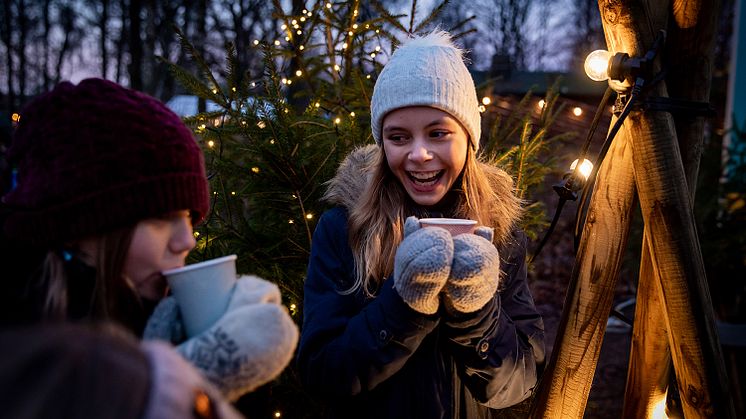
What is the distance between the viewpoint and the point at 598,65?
2.20 m

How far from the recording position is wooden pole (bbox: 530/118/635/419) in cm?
221

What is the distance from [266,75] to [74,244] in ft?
5.60

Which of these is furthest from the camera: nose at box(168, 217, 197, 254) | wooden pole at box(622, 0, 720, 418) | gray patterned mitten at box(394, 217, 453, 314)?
wooden pole at box(622, 0, 720, 418)

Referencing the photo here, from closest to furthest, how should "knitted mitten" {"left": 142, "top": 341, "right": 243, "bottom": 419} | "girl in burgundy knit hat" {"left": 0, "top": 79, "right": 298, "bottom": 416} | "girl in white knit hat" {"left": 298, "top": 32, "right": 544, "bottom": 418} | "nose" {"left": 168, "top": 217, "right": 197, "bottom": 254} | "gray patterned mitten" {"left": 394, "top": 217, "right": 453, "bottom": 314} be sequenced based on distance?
1. "knitted mitten" {"left": 142, "top": 341, "right": 243, "bottom": 419}
2. "girl in burgundy knit hat" {"left": 0, "top": 79, "right": 298, "bottom": 416}
3. "nose" {"left": 168, "top": 217, "right": 197, "bottom": 254}
4. "gray patterned mitten" {"left": 394, "top": 217, "right": 453, "bottom": 314}
5. "girl in white knit hat" {"left": 298, "top": 32, "right": 544, "bottom": 418}

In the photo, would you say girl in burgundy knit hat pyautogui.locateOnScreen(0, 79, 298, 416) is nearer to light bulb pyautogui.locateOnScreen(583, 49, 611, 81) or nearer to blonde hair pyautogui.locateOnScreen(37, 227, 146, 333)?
blonde hair pyautogui.locateOnScreen(37, 227, 146, 333)

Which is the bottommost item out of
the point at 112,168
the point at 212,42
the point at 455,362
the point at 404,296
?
the point at 455,362

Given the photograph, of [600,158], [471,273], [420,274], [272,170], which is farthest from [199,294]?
[600,158]

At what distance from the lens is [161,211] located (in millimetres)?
1341

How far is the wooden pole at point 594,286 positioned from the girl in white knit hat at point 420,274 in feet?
0.63

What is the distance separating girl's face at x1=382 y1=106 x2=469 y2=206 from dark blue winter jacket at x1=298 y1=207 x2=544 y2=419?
0.32 metres

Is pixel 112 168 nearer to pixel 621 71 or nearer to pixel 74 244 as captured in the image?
pixel 74 244

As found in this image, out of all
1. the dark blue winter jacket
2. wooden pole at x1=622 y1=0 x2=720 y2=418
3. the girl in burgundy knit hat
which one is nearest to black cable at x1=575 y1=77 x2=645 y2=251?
wooden pole at x1=622 y1=0 x2=720 y2=418

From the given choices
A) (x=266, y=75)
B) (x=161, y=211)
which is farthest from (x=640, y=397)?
(x=266, y=75)

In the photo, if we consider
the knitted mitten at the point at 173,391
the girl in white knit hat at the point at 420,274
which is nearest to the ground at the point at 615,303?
the girl in white knit hat at the point at 420,274
